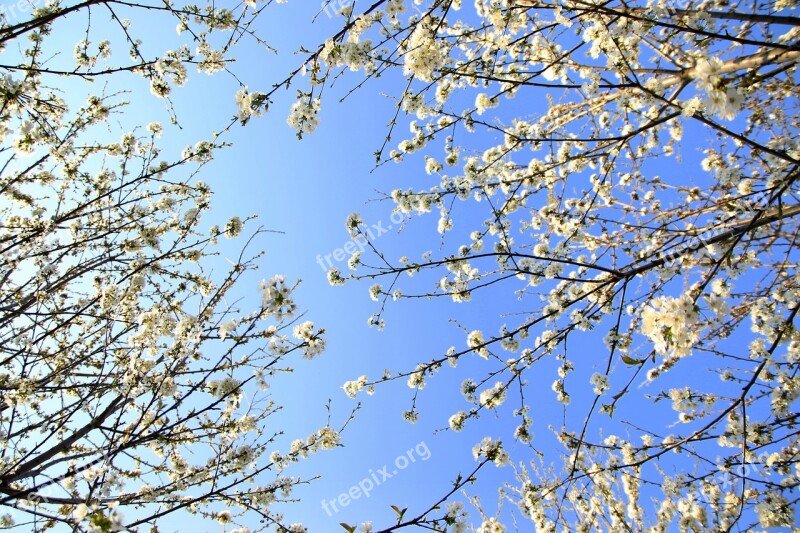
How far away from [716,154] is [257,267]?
17.4 feet

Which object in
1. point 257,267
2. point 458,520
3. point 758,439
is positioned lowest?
point 758,439

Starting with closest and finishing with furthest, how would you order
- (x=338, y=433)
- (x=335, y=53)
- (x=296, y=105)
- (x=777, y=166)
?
(x=335, y=53)
(x=296, y=105)
(x=777, y=166)
(x=338, y=433)

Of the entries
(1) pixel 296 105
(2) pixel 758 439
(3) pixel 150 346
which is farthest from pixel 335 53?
(2) pixel 758 439

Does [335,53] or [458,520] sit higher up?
[335,53]

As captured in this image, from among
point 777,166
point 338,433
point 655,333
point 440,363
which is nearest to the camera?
point 655,333

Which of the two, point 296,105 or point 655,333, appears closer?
point 655,333

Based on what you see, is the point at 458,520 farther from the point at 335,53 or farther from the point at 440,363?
the point at 335,53

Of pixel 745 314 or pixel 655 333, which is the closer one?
pixel 655 333

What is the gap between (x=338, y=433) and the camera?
4770 millimetres

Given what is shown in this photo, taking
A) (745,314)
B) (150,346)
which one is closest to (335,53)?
(150,346)

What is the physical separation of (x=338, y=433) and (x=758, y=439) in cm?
392

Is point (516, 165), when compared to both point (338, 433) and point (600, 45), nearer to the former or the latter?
point (600, 45)

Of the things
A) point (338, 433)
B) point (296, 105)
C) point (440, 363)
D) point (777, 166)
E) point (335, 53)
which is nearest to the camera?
point (335, 53)

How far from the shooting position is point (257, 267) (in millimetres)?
4430
